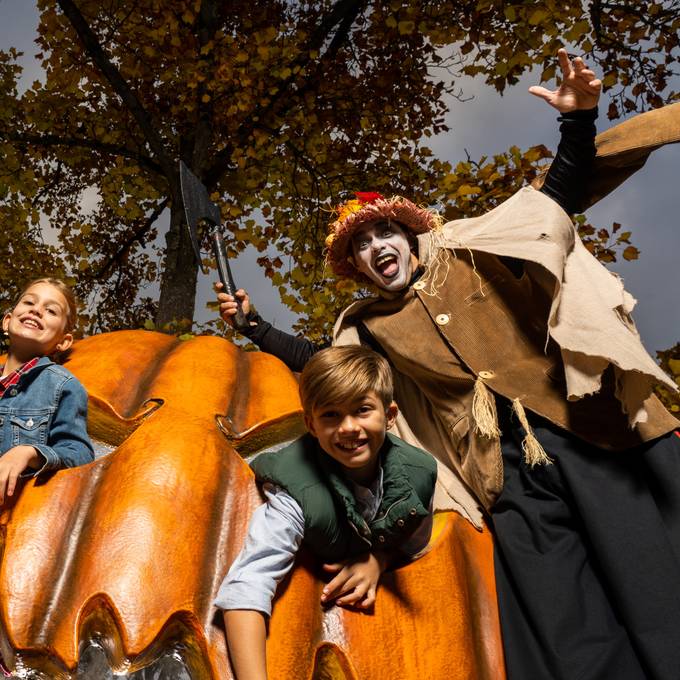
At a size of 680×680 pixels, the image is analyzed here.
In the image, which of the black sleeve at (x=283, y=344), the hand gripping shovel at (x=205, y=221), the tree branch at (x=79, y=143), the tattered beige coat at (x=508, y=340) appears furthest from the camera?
the tree branch at (x=79, y=143)

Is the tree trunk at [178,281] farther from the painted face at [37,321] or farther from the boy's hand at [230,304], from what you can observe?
the painted face at [37,321]

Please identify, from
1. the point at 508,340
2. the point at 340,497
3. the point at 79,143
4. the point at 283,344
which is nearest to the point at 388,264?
the point at 508,340

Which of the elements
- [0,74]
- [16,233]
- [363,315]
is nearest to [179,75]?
[0,74]

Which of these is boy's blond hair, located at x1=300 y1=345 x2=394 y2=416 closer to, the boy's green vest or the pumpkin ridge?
the boy's green vest

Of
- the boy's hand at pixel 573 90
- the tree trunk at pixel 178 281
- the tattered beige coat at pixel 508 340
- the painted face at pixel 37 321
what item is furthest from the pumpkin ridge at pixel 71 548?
the tree trunk at pixel 178 281

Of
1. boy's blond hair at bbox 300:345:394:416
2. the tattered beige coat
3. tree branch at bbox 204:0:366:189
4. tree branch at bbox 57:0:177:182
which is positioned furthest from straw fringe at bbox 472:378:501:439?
tree branch at bbox 204:0:366:189

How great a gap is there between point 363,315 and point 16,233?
6954 millimetres

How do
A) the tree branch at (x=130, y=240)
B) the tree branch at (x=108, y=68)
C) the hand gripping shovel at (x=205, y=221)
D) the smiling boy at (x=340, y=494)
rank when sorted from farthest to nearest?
the tree branch at (x=130, y=240)
the tree branch at (x=108, y=68)
the hand gripping shovel at (x=205, y=221)
the smiling boy at (x=340, y=494)

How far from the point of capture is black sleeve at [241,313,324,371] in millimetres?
2986

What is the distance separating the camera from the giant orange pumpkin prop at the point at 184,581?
5.23 ft

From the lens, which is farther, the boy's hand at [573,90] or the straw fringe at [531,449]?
the boy's hand at [573,90]

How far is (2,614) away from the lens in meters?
1.63

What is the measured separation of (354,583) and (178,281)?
5107 millimetres

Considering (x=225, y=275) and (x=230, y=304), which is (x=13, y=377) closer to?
(x=230, y=304)
